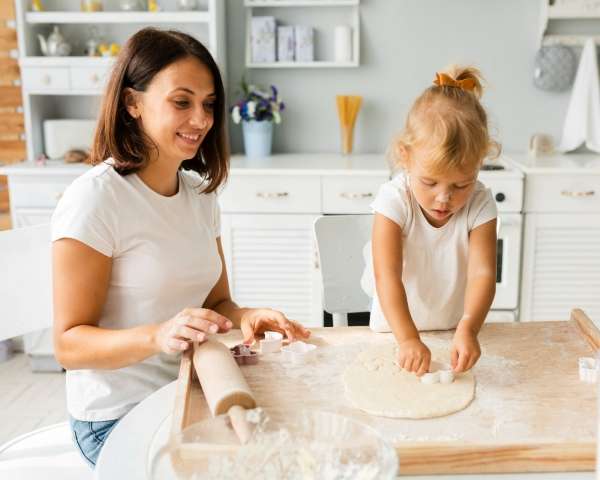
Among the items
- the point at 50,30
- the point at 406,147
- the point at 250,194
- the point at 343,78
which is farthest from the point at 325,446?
the point at 50,30

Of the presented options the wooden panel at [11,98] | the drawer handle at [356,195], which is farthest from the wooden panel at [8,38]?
the drawer handle at [356,195]

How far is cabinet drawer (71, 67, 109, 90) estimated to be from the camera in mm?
3107

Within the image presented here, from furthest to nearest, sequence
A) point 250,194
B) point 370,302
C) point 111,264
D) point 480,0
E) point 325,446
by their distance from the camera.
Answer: point 480,0
point 250,194
point 370,302
point 111,264
point 325,446

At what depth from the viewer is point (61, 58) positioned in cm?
311

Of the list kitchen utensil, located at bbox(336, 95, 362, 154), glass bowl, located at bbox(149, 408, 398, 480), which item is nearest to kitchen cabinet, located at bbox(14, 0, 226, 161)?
kitchen utensil, located at bbox(336, 95, 362, 154)

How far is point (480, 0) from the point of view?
327 centimetres

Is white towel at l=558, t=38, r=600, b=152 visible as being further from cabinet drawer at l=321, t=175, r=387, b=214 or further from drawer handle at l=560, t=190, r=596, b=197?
cabinet drawer at l=321, t=175, r=387, b=214

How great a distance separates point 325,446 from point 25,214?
2453 millimetres

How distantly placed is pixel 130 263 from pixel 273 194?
162 centimetres


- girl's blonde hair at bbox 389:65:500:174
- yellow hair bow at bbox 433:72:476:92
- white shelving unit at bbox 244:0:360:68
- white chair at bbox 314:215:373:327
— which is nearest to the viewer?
girl's blonde hair at bbox 389:65:500:174

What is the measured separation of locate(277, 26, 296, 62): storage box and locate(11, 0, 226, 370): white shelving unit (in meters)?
0.26

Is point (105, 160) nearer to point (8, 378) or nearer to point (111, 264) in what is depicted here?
point (111, 264)

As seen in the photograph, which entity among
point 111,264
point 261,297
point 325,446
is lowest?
point 261,297

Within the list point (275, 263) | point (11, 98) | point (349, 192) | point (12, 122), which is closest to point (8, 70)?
point (11, 98)
